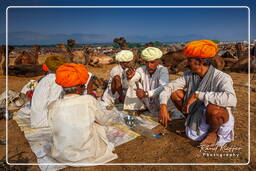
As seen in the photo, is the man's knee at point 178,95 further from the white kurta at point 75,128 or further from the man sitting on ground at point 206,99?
the white kurta at point 75,128

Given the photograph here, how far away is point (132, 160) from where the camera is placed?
2.91 m

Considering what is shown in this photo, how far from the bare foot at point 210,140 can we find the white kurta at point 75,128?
157 centimetres

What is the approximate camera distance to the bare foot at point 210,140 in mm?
3078

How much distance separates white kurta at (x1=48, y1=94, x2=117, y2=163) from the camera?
247cm

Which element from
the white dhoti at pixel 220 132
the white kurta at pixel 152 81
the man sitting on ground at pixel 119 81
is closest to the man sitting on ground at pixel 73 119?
the white dhoti at pixel 220 132

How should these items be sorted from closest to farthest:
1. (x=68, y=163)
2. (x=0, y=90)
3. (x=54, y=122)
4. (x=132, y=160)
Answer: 1. (x=54, y=122)
2. (x=68, y=163)
3. (x=132, y=160)
4. (x=0, y=90)

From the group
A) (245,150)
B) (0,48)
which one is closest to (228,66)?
(245,150)

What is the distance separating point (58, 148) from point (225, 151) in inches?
92.8

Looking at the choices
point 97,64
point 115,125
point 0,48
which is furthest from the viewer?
point 97,64

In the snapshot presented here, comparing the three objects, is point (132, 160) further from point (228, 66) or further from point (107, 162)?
point (228, 66)

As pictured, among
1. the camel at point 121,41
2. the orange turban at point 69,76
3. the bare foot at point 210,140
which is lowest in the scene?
the bare foot at point 210,140

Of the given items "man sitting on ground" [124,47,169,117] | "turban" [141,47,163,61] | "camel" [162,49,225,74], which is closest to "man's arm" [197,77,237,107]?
"man sitting on ground" [124,47,169,117]

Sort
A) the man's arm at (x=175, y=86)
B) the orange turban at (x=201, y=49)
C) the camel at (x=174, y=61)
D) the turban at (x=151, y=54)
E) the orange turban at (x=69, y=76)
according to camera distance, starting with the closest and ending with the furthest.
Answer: the orange turban at (x=69, y=76) < the orange turban at (x=201, y=49) < the man's arm at (x=175, y=86) < the turban at (x=151, y=54) < the camel at (x=174, y=61)

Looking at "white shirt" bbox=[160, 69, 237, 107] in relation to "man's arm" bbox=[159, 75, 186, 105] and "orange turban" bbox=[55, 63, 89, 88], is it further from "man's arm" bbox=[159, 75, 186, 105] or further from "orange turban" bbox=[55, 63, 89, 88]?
"orange turban" bbox=[55, 63, 89, 88]
